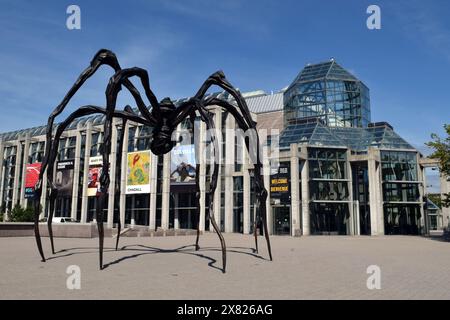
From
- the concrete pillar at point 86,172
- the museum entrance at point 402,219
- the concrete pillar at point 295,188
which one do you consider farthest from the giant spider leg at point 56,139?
the concrete pillar at point 86,172

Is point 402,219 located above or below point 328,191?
below

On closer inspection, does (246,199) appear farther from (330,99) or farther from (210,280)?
(210,280)

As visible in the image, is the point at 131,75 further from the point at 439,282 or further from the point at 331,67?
the point at 331,67

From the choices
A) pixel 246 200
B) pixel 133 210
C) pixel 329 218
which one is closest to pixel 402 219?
pixel 329 218

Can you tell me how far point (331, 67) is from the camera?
52.4m

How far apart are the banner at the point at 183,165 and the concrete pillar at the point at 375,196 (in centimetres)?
2084

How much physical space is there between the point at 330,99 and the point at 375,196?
603 inches

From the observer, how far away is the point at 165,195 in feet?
172

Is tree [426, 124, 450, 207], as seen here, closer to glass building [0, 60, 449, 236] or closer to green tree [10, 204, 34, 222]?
glass building [0, 60, 449, 236]

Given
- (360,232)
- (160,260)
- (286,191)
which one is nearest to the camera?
(160,260)

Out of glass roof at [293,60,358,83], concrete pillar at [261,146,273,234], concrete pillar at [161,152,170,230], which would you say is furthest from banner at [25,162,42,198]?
glass roof at [293,60,358,83]

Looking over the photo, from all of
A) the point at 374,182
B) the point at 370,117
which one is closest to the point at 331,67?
the point at 370,117
